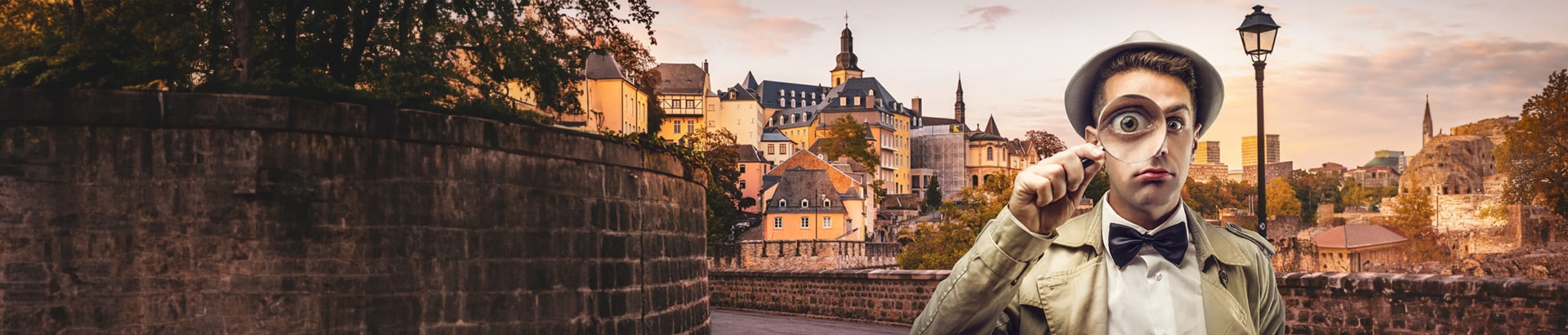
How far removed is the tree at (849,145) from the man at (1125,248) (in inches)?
4752

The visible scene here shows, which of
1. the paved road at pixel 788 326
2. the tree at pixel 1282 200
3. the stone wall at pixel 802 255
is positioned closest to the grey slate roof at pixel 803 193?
the stone wall at pixel 802 255

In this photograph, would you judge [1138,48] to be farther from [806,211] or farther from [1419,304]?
[806,211]

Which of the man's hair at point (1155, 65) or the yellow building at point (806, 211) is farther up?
the man's hair at point (1155, 65)

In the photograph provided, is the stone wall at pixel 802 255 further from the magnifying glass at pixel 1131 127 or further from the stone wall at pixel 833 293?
the magnifying glass at pixel 1131 127

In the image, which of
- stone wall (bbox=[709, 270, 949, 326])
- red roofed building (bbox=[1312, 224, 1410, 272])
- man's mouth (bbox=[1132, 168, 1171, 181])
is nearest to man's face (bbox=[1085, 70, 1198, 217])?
man's mouth (bbox=[1132, 168, 1171, 181])

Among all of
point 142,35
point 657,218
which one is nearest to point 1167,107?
point 142,35

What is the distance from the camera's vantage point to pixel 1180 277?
118 inches

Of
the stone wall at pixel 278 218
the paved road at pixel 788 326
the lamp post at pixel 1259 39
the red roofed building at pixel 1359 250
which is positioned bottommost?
the red roofed building at pixel 1359 250

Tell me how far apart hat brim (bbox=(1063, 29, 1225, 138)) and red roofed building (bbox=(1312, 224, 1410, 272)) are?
281ft

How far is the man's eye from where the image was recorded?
289 cm

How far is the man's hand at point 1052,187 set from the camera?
8.89ft

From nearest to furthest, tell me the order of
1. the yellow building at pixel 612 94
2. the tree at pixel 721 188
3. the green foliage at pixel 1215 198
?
the yellow building at pixel 612 94
the tree at pixel 721 188
the green foliage at pixel 1215 198

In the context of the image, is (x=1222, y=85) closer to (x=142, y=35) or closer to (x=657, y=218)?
(x=142, y=35)

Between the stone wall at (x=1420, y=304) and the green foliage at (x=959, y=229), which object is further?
the green foliage at (x=959, y=229)
